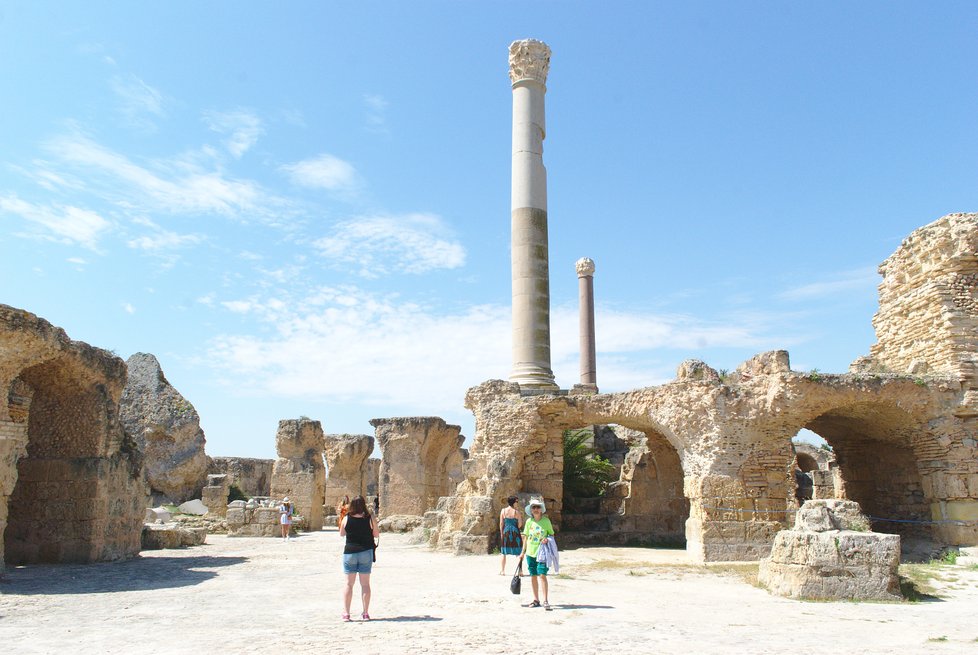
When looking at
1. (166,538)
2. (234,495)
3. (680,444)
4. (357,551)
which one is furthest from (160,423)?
(357,551)

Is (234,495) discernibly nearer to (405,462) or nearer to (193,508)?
(193,508)

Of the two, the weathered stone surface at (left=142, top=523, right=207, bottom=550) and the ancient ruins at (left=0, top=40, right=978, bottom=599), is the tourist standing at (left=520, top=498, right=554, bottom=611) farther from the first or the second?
the weathered stone surface at (left=142, top=523, right=207, bottom=550)

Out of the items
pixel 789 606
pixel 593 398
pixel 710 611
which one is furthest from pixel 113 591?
pixel 593 398

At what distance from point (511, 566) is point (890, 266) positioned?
962 centimetres

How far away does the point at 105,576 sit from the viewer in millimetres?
9852

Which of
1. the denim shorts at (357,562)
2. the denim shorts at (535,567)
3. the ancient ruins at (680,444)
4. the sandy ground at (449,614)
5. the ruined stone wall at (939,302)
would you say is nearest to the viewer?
the sandy ground at (449,614)

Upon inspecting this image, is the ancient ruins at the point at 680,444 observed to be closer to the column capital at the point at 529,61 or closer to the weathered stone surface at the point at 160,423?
the column capital at the point at 529,61

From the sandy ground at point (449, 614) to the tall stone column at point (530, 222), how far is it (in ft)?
22.3

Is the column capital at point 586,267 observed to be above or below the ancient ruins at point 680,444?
above

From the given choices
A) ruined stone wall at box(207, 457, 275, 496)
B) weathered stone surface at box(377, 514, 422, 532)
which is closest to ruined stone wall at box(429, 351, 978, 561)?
weathered stone surface at box(377, 514, 422, 532)

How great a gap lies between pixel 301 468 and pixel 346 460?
7.02ft

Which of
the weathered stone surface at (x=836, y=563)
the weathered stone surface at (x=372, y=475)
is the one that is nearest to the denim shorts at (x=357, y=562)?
the weathered stone surface at (x=836, y=563)

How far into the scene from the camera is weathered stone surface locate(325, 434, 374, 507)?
920 inches

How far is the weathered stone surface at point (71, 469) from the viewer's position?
11.2 metres
